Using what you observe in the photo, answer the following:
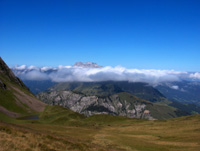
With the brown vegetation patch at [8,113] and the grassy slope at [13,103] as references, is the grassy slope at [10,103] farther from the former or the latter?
the brown vegetation patch at [8,113]

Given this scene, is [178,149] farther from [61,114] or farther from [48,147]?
[61,114]

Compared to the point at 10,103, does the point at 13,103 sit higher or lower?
lower

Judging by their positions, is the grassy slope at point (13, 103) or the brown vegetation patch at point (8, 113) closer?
the brown vegetation patch at point (8, 113)

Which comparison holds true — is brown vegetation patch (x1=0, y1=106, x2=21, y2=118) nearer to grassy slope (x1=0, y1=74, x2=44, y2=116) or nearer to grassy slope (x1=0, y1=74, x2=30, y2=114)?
grassy slope (x1=0, y1=74, x2=44, y2=116)

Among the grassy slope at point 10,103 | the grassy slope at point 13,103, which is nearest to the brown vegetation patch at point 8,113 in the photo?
the grassy slope at point 13,103

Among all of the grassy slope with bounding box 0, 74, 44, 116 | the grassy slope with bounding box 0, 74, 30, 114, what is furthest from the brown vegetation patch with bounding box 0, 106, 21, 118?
the grassy slope with bounding box 0, 74, 30, 114

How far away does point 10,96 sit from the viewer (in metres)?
172

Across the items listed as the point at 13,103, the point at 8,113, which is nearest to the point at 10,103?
the point at 13,103

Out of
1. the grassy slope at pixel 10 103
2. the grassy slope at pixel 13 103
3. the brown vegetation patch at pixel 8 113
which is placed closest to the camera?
the brown vegetation patch at pixel 8 113

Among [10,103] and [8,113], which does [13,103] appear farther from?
[8,113]

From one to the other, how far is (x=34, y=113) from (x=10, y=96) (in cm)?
3112

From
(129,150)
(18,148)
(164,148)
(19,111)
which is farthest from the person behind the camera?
(19,111)

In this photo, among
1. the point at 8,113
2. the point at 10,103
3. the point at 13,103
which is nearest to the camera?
the point at 8,113

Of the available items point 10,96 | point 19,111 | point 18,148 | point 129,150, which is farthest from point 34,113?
point 18,148
